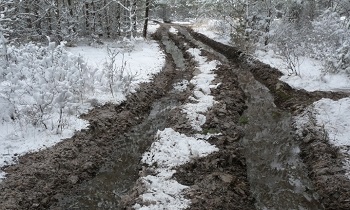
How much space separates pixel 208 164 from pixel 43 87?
505cm

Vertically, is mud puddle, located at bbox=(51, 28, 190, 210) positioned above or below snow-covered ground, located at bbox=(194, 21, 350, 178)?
below

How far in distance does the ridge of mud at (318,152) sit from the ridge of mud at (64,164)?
505cm

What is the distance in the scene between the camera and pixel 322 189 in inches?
256

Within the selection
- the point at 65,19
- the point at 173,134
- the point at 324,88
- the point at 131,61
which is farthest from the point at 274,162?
the point at 65,19

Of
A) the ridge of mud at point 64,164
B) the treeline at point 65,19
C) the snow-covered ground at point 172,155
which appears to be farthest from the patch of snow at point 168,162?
the treeline at point 65,19

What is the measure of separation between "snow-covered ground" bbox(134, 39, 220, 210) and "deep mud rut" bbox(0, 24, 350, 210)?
0.20 meters

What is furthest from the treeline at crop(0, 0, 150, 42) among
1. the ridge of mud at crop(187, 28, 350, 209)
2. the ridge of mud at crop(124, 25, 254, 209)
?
the ridge of mud at crop(124, 25, 254, 209)

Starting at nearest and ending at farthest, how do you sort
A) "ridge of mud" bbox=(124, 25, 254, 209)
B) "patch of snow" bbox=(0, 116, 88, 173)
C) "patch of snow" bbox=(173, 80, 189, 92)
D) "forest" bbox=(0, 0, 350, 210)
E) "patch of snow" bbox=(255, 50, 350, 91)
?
"ridge of mud" bbox=(124, 25, 254, 209) < "forest" bbox=(0, 0, 350, 210) < "patch of snow" bbox=(0, 116, 88, 173) < "patch of snow" bbox=(255, 50, 350, 91) < "patch of snow" bbox=(173, 80, 189, 92)

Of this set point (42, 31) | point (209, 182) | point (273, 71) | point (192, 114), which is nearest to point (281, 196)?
point (209, 182)

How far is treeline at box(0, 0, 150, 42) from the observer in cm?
1958

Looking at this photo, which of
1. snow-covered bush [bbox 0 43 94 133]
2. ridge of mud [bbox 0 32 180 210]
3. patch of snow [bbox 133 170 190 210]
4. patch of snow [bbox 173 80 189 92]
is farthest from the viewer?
patch of snow [bbox 173 80 189 92]

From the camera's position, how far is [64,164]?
7.09 m

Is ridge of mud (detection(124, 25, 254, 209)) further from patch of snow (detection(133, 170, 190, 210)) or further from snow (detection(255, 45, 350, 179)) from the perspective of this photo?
snow (detection(255, 45, 350, 179))

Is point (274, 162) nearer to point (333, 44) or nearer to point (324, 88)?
point (324, 88)
